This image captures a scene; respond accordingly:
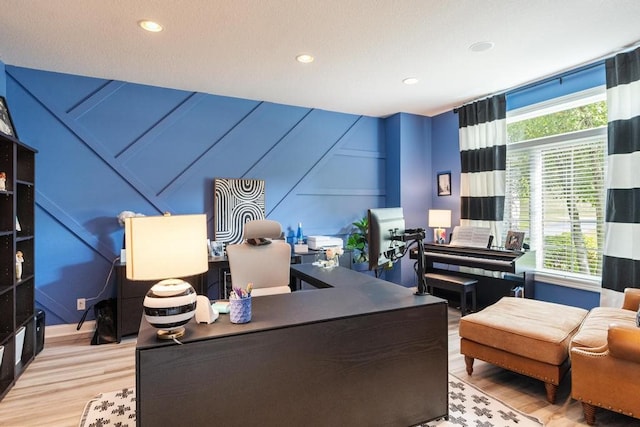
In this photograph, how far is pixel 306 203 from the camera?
15.3 ft

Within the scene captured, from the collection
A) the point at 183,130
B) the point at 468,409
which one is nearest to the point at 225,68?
the point at 183,130

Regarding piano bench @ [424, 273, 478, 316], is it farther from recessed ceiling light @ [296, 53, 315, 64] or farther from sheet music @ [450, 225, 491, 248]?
recessed ceiling light @ [296, 53, 315, 64]

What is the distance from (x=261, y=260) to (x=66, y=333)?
2.30 m

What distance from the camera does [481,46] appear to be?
290 cm

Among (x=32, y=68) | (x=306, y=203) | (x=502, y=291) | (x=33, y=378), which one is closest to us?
(x=33, y=378)

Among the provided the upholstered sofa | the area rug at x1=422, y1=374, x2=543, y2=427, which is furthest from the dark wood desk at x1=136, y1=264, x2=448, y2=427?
the upholstered sofa

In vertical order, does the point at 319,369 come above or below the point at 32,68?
below

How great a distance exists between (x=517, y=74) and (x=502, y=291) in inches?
91.0

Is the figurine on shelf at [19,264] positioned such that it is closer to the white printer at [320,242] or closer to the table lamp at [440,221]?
the white printer at [320,242]

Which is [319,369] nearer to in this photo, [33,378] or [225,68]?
[33,378]

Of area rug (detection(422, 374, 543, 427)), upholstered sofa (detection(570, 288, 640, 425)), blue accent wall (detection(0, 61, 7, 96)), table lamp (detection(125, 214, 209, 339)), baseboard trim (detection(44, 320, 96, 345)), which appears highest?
blue accent wall (detection(0, 61, 7, 96))

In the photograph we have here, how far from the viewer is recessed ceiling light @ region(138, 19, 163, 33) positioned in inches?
99.0

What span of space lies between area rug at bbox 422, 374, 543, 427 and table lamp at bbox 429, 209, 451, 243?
7.81ft

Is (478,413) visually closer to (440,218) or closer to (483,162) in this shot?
(440,218)
